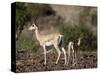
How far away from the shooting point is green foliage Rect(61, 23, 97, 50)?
2.33 meters

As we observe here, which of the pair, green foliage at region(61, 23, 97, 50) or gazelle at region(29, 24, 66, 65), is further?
green foliage at region(61, 23, 97, 50)

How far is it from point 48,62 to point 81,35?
1.47ft

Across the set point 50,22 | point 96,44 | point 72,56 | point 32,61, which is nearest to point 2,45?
point 32,61

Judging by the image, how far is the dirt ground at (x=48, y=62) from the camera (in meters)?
2.14

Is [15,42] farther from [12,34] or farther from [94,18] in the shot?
[94,18]

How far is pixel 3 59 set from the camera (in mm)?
2143

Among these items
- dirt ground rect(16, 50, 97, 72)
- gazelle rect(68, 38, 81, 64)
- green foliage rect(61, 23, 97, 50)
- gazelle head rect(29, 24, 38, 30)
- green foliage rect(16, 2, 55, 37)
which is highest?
green foliage rect(16, 2, 55, 37)

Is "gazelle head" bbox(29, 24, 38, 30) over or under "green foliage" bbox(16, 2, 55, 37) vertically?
under

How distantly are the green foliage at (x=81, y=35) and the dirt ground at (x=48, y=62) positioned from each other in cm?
7

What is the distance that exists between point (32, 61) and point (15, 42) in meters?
0.24

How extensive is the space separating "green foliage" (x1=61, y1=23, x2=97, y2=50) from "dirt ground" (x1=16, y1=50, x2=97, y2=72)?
7 cm

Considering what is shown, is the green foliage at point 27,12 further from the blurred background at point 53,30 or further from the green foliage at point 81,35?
the green foliage at point 81,35

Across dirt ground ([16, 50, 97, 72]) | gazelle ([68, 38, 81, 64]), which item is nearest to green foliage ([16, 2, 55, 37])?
dirt ground ([16, 50, 97, 72])

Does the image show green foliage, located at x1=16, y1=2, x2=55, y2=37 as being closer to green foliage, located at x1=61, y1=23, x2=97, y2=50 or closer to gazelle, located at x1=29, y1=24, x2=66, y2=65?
gazelle, located at x1=29, y1=24, x2=66, y2=65
